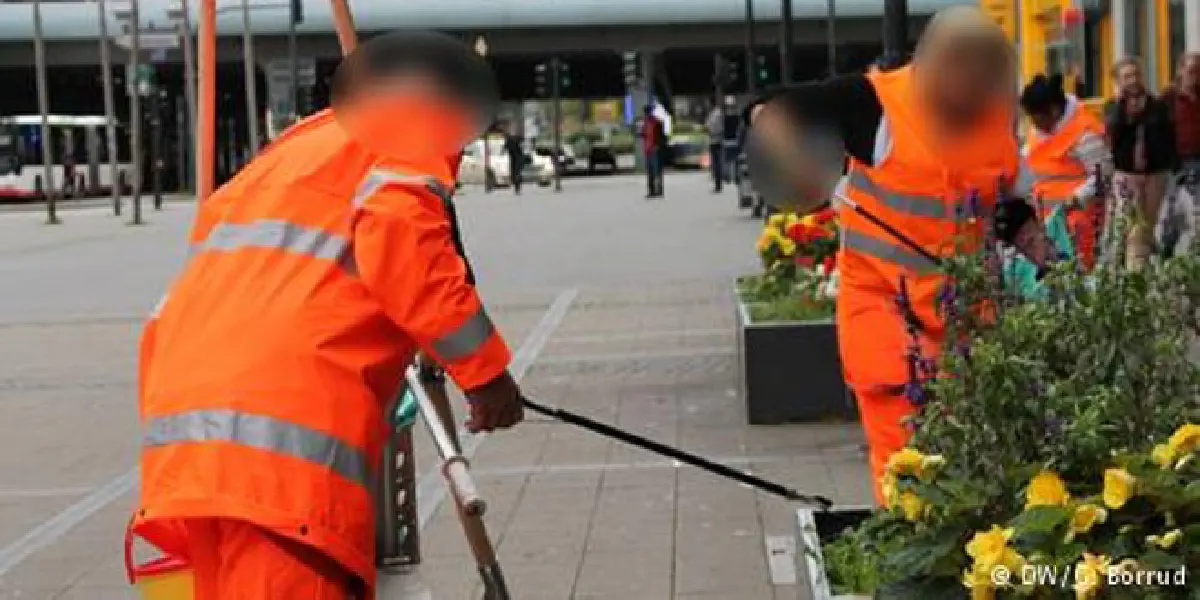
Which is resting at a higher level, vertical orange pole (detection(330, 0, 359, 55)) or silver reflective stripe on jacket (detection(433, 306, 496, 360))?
vertical orange pole (detection(330, 0, 359, 55))

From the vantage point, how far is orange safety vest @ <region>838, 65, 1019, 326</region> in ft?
15.7

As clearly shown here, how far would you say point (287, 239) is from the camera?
340 centimetres

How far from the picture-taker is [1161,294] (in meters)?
3.56

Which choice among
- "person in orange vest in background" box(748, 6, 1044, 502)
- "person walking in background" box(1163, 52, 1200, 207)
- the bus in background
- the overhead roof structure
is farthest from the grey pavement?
the bus in background

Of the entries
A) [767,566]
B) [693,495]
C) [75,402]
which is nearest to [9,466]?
[75,402]

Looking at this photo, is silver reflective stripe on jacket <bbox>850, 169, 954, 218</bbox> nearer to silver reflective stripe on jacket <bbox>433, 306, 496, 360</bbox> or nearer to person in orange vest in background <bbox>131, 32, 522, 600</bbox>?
person in orange vest in background <bbox>131, 32, 522, 600</bbox>

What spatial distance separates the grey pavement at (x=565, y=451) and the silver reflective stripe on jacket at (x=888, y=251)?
129 cm

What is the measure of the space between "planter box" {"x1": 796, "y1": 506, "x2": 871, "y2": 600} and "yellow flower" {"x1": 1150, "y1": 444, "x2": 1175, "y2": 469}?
24.8 inches

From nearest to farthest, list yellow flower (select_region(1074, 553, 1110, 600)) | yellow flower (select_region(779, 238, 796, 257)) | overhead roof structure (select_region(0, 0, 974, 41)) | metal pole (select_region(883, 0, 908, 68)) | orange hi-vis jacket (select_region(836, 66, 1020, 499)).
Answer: yellow flower (select_region(1074, 553, 1110, 600))
orange hi-vis jacket (select_region(836, 66, 1020, 499))
metal pole (select_region(883, 0, 908, 68))
yellow flower (select_region(779, 238, 796, 257))
overhead roof structure (select_region(0, 0, 974, 41))

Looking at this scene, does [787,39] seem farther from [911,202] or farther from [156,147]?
[156,147]

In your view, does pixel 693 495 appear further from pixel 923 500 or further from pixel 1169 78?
pixel 1169 78

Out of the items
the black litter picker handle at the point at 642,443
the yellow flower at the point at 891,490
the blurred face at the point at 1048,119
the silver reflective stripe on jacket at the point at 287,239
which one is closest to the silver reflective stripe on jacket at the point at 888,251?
the black litter picker handle at the point at 642,443

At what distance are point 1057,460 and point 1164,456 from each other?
22 centimetres

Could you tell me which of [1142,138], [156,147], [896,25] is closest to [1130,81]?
[1142,138]
